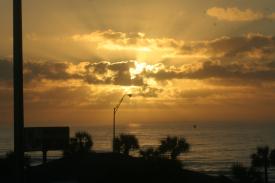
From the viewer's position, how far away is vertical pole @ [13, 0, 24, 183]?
22.5ft

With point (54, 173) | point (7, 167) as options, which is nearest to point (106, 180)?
point (54, 173)

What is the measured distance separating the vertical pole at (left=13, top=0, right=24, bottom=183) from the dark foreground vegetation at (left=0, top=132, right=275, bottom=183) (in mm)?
6891

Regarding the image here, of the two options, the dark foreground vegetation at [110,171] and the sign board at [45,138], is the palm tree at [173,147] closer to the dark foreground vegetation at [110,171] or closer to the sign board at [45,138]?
the sign board at [45,138]

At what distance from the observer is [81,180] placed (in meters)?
38.4

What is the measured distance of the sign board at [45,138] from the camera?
51781 millimetres

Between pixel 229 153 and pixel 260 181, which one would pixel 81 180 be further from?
pixel 229 153

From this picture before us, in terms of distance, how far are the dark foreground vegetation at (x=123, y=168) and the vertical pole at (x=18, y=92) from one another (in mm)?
6891

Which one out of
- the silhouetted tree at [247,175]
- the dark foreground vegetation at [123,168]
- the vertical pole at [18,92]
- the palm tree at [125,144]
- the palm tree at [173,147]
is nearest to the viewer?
the vertical pole at [18,92]

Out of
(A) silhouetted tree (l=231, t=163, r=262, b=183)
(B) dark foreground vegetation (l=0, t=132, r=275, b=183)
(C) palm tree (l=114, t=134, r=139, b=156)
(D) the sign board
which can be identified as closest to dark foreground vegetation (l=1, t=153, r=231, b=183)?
(B) dark foreground vegetation (l=0, t=132, r=275, b=183)

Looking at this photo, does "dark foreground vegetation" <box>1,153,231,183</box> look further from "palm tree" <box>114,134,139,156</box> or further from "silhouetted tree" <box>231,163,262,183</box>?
"palm tree" <box>114,134,139,156</box>

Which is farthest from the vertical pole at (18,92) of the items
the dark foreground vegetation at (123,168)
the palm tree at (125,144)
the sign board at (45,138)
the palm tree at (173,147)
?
the palm tree at (125,144)

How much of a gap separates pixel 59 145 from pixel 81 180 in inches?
606

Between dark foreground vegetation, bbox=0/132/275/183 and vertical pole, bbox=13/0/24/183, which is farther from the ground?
vertical pole, bbox=13/0/24/183

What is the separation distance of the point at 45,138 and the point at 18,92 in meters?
46.2
